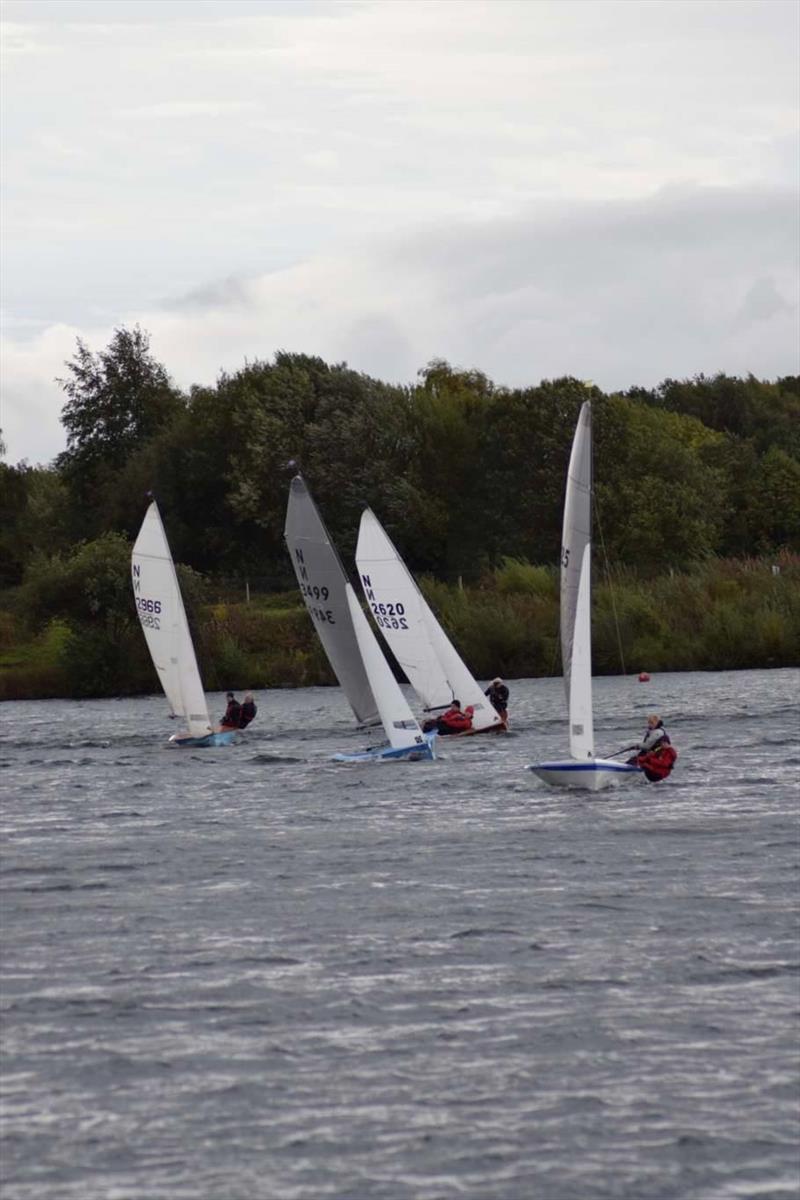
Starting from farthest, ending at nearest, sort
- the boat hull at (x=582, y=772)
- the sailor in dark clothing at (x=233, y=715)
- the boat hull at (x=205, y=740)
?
the sailor in dark clothing at (x=233, y=715)
the boat hull at (x=205, y=740)
the boat hull at (x=582, y=772)

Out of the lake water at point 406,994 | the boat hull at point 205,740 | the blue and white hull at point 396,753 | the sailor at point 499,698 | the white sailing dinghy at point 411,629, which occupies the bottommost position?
the lake water at point 406,994

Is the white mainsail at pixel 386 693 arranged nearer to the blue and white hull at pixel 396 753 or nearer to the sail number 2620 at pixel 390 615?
the blue and white hull at pixel 396 753

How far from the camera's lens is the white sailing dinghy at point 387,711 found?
3812 centimetres

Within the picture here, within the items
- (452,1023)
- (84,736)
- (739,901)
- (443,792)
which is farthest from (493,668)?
(452,1023)

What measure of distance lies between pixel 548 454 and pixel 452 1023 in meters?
70.5

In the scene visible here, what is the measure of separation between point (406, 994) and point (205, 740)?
27259 millimetres

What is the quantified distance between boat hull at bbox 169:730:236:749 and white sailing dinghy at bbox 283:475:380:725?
343 centimetres

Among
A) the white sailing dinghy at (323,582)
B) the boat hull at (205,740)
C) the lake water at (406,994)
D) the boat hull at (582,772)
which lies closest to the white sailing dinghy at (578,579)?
the boat hull at (582,772)

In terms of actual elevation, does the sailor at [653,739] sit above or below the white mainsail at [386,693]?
below

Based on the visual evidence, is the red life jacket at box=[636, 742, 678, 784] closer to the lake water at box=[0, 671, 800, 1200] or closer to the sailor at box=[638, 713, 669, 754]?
the sailor at box=[638, 713, 669, 754]

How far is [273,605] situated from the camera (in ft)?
261

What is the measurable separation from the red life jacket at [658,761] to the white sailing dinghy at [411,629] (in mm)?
10415

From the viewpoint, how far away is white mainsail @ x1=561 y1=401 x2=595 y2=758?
30141mm

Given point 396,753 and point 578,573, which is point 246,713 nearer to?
point 396,753
